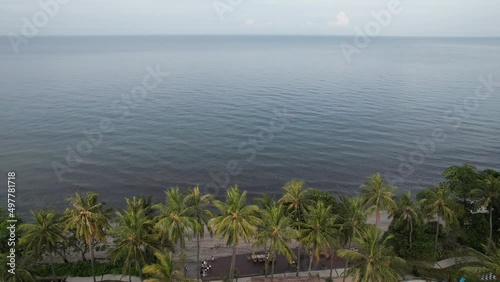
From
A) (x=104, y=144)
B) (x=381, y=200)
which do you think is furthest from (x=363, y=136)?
(x=104, y=144)

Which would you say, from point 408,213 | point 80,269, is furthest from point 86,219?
point 408,213

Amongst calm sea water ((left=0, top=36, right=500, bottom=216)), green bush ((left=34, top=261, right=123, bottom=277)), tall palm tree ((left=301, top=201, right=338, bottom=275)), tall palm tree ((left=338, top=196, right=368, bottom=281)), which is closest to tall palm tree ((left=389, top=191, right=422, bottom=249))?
tall palm tree ((left=338, top=196, right=368, bottom=281))

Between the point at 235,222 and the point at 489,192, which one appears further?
the point at 489,192

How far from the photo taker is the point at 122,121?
11069 cm

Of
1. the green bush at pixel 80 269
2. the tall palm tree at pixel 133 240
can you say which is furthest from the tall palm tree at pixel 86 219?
the green bush at pixel 80 269

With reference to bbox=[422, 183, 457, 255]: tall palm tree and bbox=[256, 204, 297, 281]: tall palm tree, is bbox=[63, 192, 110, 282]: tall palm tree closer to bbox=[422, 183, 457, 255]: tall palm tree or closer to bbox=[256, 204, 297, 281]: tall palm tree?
bbox=[256, 204, 297, 281]: tall palm tree

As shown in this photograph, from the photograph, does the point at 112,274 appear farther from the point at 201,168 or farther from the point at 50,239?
the point at 201,168

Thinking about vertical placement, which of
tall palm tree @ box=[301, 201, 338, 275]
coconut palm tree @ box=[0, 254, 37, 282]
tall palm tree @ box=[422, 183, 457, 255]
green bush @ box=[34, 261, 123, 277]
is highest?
tall palm tree @ box=[422, 183, 457, 255]

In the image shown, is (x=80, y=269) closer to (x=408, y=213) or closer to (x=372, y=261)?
(x=372, y=261)

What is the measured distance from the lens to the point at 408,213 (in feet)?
142

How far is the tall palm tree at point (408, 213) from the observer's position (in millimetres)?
42938

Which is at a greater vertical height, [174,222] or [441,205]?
[441,205]

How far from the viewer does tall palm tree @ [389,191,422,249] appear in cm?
4294

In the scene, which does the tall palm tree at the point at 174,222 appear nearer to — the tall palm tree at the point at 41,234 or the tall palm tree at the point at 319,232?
the tall palm tree at the point at 41,234
